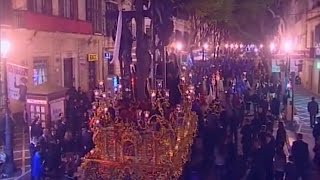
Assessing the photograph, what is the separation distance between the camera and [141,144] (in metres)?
10.6

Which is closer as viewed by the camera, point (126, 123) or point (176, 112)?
point (126, 123)

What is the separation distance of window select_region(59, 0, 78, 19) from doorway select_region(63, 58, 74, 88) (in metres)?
2.63

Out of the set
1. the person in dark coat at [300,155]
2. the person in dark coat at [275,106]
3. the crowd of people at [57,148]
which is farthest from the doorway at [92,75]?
the person in dark coat at [300,155]

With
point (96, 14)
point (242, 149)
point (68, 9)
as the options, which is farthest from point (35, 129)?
point (96, 14)

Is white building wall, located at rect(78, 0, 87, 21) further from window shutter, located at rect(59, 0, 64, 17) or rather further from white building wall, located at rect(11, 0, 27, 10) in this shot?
white building wall, located at rect(11, 0, 27, 10)

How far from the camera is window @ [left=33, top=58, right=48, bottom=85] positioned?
2504cm

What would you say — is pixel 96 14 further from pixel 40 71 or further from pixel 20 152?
pixel 20 152

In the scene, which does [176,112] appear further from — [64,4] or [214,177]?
[64,4]

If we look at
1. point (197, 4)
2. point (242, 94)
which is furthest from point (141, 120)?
point (197, 4)

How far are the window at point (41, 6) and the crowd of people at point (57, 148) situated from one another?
9383mm

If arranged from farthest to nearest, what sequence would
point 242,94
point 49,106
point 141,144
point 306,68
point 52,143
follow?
point 306,68
point 242,94
point 49,106
point 52,143
point 141,144

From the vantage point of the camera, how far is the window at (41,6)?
24422 millimetres

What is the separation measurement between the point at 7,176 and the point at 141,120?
19.7 ft

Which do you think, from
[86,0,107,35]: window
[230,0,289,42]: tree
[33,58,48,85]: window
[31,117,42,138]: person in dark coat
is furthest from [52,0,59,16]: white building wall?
[230,0,289,42]: tree
